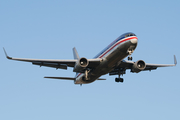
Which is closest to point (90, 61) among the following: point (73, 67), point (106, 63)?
point (106, 63)

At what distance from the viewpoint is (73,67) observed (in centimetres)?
4069

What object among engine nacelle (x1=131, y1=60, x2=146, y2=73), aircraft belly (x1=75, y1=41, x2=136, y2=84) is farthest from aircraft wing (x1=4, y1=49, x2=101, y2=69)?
engine nacelle (x1=131, y1=60, x2=146, y2=73)

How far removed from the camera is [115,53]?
34.8 m

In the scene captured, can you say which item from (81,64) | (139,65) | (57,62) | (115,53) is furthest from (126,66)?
(57,62)

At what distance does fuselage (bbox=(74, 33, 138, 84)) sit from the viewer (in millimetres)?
33688

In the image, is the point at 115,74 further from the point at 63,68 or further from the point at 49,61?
the point at 49,61

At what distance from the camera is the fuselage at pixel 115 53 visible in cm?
3369

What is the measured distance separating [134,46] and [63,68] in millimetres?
11490

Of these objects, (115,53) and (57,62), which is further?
(57,62)

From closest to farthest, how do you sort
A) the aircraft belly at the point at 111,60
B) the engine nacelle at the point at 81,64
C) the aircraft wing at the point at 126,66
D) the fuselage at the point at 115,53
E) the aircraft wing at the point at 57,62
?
1. the fuselage at the point at 115,53
2. the aircraft belly at the point at 111,60
3. the engine nacelle at the point at 81,64
4. the aircraft wing at the point at 57,62
5. the aircraft wing at the point at 126,66

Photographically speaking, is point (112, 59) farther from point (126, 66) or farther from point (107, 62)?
point (126, 66)

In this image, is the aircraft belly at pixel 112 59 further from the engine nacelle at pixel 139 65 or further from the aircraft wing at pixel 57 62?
the engine nacelle at pixel 139 65

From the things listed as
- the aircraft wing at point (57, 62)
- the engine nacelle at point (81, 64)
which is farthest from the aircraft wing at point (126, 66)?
the engine nacelle at point (81, 64)

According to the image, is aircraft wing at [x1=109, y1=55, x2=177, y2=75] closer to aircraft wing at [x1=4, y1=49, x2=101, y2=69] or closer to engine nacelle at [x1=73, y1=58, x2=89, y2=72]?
aircraft wing at [x1=4, y1=49, x2=101, y2=69]
